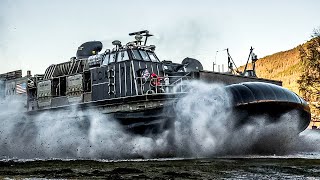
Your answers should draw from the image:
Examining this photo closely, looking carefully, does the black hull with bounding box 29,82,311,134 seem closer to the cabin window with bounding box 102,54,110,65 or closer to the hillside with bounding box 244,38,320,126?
the cabin window with bounding box 102,54,110,65

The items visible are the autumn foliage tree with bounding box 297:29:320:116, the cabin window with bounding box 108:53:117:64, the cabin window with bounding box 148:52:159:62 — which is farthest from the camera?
the autumn foliage tree with bounding box 297:29:320:116

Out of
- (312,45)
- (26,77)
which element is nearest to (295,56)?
(312,45)

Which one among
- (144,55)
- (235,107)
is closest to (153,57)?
(144,55)

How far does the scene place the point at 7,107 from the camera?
59.2ft

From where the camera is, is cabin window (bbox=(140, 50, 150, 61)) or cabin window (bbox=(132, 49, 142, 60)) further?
cabin window (bbox=(140, 50, 150, 61))

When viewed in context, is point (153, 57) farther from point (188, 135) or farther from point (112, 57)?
point (188, 135)

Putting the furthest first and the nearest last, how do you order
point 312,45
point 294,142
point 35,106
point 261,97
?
point 312,45 < point 35,106 < point 294,142 < point 261,97

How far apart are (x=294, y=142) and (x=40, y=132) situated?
26.6 ft

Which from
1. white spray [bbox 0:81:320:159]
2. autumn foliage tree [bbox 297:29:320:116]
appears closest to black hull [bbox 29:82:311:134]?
white spray [bbox 0:81:320:159]

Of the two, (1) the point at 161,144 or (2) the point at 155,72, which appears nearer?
(1) the point at 161,144

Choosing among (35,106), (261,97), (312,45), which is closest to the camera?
(261,97)

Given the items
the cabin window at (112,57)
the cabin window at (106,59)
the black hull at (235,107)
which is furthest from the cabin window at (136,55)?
the black hull at (235,107)

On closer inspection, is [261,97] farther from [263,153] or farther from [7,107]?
[7,107]

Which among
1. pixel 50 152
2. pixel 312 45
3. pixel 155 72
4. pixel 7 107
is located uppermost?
pixel 312 45
